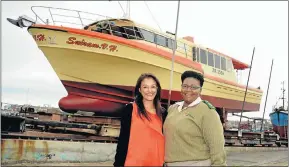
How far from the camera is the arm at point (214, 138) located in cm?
209

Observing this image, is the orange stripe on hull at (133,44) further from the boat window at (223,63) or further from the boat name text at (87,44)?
the boat window at (223,63)

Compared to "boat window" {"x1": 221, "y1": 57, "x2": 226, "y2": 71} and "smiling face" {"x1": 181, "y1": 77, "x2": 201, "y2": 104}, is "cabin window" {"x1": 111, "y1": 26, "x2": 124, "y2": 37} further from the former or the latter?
"smiling face" {"x1": 181, "y1": 77, "x2": 201, "y2": 104}

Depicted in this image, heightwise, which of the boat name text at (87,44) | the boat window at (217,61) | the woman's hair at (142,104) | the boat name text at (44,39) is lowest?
the woman's hair at (142,104)

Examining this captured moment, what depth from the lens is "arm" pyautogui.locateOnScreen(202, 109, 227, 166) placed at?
6.87 ft

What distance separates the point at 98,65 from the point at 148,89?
676cm

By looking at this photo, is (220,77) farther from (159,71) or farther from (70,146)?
(70,146)

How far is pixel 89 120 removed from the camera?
28.6ft

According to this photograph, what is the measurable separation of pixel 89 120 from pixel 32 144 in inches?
115

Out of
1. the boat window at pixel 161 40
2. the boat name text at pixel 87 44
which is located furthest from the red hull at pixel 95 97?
the boat window at pixel 161 40

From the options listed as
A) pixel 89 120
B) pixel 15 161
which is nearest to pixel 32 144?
pixel 15 161

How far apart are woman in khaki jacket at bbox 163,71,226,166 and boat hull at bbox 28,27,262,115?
6.79 meters

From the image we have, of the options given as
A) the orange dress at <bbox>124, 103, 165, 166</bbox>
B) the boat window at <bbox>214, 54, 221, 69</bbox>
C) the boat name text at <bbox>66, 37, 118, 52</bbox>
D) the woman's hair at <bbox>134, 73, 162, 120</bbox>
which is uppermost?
the boat window at <bbox>214, 54, 221, 69</bbox>

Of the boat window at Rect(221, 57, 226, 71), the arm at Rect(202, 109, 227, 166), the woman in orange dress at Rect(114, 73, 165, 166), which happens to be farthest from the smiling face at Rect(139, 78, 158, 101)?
the boat window at Rect(221, 57, 226, 71)

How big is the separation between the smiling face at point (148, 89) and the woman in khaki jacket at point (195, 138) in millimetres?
259
